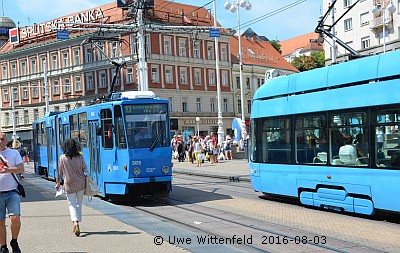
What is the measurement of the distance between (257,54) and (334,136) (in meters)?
67.6

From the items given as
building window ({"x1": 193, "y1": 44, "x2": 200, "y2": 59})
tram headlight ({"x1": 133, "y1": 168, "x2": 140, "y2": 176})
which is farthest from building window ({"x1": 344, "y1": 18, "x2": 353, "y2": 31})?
tram headlight ({"x1": 133, "y1": 168, "x2": 140, "y2": 176})

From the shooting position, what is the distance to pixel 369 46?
5138 cm

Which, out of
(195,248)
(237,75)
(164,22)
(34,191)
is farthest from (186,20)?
(195,248)

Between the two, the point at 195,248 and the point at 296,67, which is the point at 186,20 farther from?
the point at 195,248

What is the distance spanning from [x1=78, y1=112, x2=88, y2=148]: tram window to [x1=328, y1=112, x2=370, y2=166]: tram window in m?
8.20

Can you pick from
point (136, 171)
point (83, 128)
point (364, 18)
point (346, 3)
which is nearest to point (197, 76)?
point (346, 3)

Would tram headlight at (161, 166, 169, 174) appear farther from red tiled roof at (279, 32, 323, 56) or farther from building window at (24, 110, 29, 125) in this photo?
red tiled roof at (279, 32, 323, 56)

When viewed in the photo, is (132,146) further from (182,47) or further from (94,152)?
(182,47)

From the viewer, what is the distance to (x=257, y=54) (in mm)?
78625

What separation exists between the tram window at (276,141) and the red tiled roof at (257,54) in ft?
192

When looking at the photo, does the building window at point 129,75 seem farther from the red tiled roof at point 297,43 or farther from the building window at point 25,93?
the red tiled roof at point 297,43

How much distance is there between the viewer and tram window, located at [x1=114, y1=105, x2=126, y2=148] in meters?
14.8

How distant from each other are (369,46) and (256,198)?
130ft

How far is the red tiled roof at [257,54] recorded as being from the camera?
2968 inches
